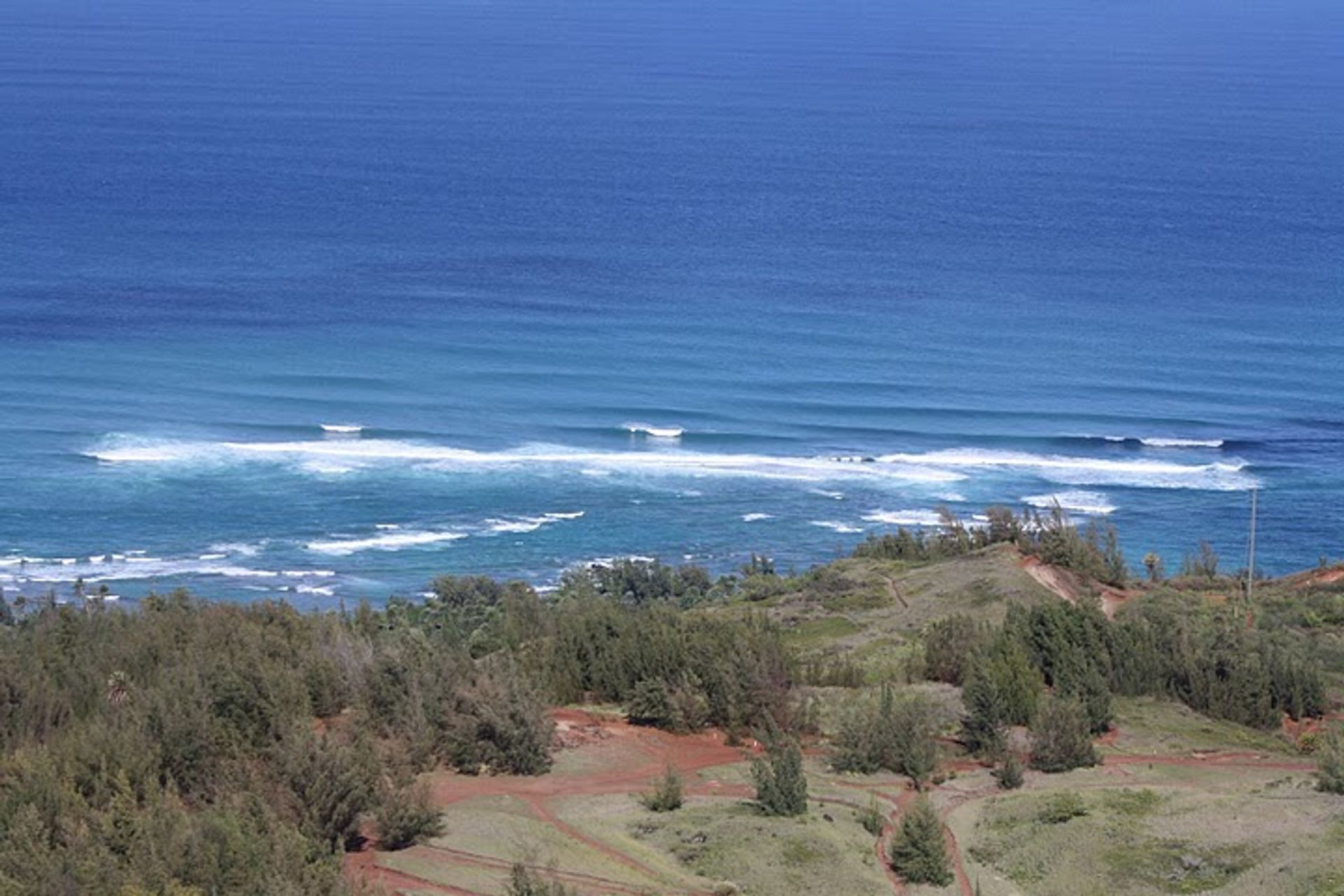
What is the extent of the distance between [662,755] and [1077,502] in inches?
1245

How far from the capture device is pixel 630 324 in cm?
6862

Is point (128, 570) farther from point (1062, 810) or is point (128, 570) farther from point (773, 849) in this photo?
point (1062, 810)

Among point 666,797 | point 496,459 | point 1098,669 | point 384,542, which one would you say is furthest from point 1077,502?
point 666,797

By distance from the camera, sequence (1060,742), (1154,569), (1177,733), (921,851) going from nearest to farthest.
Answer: (921,851) < (1060,742) < (1177,733) < (1154,569)

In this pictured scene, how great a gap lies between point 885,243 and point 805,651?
56.7 metres

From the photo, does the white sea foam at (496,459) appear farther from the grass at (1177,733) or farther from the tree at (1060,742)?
the tree at (1060,742)

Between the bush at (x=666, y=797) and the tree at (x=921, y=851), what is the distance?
7.34 feet

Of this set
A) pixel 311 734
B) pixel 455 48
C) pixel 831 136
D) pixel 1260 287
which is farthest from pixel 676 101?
pixel 311 734

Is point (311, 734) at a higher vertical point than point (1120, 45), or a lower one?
lower

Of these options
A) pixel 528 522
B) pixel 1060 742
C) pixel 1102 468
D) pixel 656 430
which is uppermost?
pixel 656 430

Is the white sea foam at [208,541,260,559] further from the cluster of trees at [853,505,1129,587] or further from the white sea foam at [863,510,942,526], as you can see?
the white sea foam at [863,510,942,526]

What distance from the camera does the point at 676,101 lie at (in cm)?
12694

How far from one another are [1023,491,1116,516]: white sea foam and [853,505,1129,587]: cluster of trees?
8418 millimetres

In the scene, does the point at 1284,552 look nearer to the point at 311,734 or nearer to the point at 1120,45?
the point at 311,734
